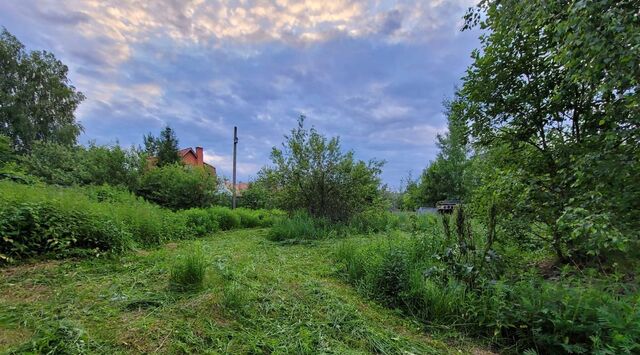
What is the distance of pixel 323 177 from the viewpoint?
7.65 meters

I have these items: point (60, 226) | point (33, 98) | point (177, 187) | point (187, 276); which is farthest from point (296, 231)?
point (33, 98)

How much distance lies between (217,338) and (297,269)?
1744mm

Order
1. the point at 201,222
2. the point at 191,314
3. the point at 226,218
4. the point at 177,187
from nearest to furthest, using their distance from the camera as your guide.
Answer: the point at 191,314, the point at 201,222, the point at 226,218, the point at 177,187

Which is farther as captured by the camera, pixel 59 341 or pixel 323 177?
pixel 323 177

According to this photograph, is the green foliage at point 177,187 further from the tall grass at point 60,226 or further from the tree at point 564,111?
the tree at point 564,111

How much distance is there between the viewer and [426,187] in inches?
737

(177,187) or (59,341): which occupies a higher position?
(177,187)

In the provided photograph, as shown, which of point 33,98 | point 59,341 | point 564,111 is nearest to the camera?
point 59,341

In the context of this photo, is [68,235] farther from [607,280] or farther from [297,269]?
[607,280]

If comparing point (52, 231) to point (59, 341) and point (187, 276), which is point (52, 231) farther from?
point (59, 341)

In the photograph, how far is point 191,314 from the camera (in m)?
2.03

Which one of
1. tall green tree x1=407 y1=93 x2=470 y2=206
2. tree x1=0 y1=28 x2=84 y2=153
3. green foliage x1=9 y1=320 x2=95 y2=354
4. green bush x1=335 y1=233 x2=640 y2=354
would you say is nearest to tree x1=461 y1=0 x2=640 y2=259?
green bush x1=335 y1=233 x2=640 y2=354

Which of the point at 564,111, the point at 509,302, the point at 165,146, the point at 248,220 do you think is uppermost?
the point at 165,146

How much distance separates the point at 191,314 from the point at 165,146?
1761cm
